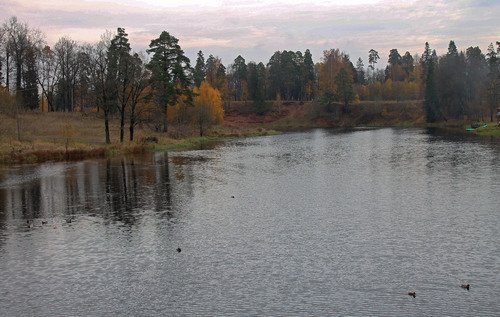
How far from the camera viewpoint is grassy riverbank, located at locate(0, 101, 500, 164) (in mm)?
57800

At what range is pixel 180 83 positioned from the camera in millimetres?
89625

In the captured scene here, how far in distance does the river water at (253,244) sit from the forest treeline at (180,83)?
93.8ft

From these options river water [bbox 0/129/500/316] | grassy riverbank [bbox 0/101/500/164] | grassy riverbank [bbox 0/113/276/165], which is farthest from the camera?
grassy riverbank [bbox 0/101/500/164]

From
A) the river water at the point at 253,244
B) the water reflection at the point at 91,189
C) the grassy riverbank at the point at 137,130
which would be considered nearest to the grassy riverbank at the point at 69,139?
the grassy riverbank at the point at 137,130

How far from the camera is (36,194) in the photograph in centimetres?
3569

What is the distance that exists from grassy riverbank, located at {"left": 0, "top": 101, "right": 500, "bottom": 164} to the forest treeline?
2710 mm

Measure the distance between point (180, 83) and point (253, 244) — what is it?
232 ft

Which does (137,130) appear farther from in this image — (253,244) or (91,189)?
(253,244)

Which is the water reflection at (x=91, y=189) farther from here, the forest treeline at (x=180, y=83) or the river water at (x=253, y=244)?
the forest treeline at (x=180, y=83)

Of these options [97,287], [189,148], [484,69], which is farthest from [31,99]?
[484,69]

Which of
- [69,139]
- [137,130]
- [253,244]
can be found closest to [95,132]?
[137,130]

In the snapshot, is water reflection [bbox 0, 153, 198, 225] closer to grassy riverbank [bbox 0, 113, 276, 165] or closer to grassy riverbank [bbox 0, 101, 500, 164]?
grassy riverbank [bbox 0, 113, 276, 165]

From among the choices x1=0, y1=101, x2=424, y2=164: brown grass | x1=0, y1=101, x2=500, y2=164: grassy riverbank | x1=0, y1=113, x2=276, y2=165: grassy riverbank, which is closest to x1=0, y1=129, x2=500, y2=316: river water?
x1=0, y1=113, x2=276, y2=165: grassy riverbank

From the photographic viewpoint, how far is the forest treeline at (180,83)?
69.9 m
